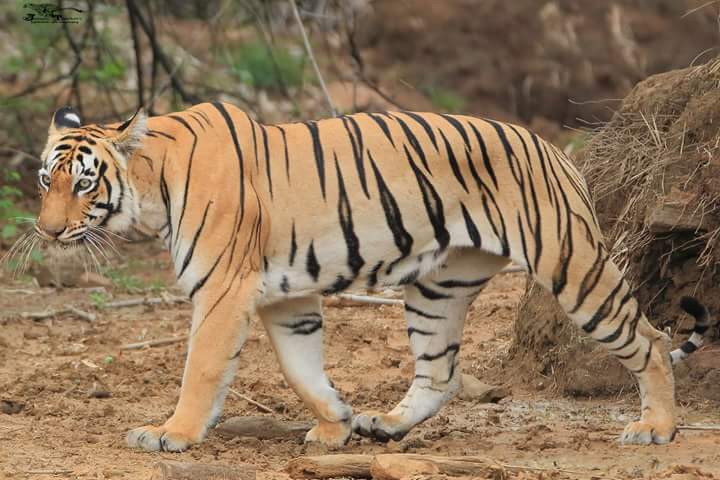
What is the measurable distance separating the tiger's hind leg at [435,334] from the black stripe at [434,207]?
269 millimetres

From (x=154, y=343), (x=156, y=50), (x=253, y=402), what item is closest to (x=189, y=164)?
(x=253, y=402)

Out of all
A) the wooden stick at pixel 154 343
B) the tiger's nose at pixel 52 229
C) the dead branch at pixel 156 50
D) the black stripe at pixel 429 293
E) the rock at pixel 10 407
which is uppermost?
the dead branch at pixel 156 50

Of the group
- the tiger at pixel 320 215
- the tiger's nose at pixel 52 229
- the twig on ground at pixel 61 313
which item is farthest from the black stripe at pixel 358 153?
the twig on ground at pixel 61 313

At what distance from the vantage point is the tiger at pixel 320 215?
5.83 metres

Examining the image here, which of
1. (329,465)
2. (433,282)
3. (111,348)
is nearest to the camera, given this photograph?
(329,465)

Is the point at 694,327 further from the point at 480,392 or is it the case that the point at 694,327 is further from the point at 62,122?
the point at 62,122

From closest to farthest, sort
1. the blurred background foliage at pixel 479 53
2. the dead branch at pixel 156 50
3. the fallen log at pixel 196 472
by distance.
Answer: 1. the fallen log at pixel 196 472
2. the dead branch at pixel 156 50
3. the blurred background foliage at pixel 479 53

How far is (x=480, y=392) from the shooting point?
7098 millimetres

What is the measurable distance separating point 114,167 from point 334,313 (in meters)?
3.63

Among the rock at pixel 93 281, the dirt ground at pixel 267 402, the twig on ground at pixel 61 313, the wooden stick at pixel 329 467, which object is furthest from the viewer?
the rock at pixel 93 281

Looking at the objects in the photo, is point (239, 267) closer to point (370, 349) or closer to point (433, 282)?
point (433, 282)

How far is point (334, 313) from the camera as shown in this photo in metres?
9.36

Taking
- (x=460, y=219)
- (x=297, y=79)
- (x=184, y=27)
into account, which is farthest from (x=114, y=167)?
(x=184, y=27)
